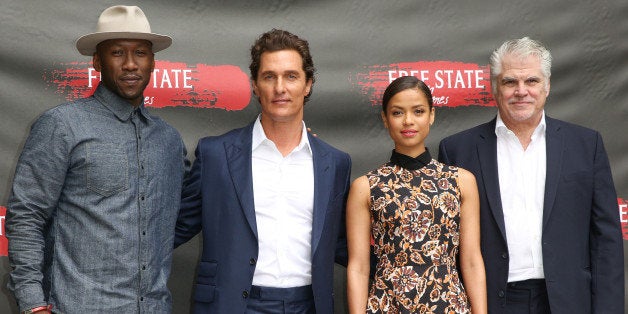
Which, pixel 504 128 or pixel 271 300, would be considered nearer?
pixel 271 300

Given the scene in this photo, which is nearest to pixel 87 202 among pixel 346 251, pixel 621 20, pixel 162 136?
pixel 162 136

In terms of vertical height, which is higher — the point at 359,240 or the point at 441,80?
the point at 441,80

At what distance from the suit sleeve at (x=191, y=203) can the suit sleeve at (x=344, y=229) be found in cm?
56

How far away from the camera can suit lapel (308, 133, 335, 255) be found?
2596mm

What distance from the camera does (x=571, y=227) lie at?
8.90ft

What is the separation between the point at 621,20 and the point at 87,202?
8.86 feet

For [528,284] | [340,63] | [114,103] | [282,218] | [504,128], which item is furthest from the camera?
[340,63]

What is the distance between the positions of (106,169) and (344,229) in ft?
3.23

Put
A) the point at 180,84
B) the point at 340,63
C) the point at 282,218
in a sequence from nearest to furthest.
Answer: the point at 282,218, the point at 180,84, the point at 340,63

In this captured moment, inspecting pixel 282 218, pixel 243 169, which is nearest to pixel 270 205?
pixel 282 218

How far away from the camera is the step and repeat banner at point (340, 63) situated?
313 cm

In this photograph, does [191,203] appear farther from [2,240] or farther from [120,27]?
[2,240]

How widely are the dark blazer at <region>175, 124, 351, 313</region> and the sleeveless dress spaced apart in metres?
0.19

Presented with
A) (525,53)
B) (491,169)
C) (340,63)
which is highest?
(340,63)
